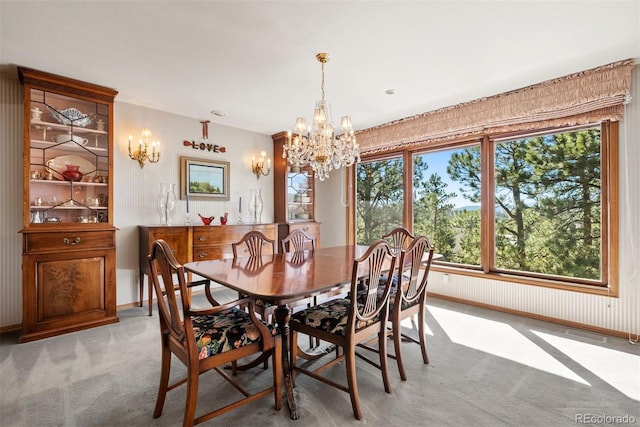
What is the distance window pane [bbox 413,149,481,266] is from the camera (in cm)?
391

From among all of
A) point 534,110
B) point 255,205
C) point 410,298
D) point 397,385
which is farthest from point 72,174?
point 534,110

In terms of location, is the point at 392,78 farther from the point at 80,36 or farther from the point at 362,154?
the point at 80,36

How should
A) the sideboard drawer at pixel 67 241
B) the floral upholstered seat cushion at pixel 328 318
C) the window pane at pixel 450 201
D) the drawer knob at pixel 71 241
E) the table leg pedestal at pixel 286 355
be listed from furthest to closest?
the window pane at pixel 450 201
the drawer knob at pixel 71 241
the sideboard drawer at pixel 67 241
the floral upholstered seat cushion at pixel 328 318
the table leg pedestal at pixel 286 355

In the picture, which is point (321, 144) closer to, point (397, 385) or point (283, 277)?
point (283, 277)

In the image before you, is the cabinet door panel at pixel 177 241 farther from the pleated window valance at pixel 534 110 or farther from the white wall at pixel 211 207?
the pleated window valance at pixel 534 110

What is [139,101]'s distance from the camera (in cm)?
357

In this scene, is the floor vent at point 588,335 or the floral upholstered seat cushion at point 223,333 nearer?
the floral upholstered seat cushion at point 223,333

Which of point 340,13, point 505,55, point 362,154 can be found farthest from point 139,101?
point 505,55

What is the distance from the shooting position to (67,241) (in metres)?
2.90

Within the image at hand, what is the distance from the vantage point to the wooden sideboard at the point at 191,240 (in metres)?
3.47

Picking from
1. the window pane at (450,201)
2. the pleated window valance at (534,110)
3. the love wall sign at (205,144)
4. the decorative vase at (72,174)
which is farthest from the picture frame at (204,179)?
the window pane at (450,201)

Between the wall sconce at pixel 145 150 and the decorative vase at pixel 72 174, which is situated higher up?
the wall sconce at pixel 145 150

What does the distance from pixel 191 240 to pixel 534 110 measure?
3.97 metres

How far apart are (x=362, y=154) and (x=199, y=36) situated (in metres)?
3.17
